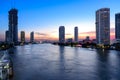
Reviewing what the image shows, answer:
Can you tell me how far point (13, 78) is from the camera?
61.9ft

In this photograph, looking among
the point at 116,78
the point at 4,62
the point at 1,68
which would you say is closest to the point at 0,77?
the point at 1,68

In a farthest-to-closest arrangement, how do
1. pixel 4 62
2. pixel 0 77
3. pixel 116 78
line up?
1. pixel 116 78
2. pixel 4 62
3. pixel 0 77

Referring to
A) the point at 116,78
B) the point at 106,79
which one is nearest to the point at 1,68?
the point at 106,79

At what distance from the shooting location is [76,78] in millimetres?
19547

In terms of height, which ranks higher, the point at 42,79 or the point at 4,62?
the point at 4,62

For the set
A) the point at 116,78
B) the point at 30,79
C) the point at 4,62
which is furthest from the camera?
the point at 116,78

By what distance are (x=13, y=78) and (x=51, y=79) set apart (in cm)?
318

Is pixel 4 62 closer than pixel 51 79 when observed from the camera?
Yes

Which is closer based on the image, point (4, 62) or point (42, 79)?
point (4, 62)

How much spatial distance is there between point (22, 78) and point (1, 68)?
468 centimetres

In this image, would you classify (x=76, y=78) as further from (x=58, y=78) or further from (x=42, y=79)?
(x=42, y=79)

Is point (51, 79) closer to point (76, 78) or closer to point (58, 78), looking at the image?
point (58, 78)

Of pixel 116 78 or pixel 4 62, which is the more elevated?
pixel 4 62

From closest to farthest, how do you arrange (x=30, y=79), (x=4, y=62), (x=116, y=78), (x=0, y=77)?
(x=0, y=77) → (x=4, y=62) → (x=30, y=79) → (x=116, y=78)
